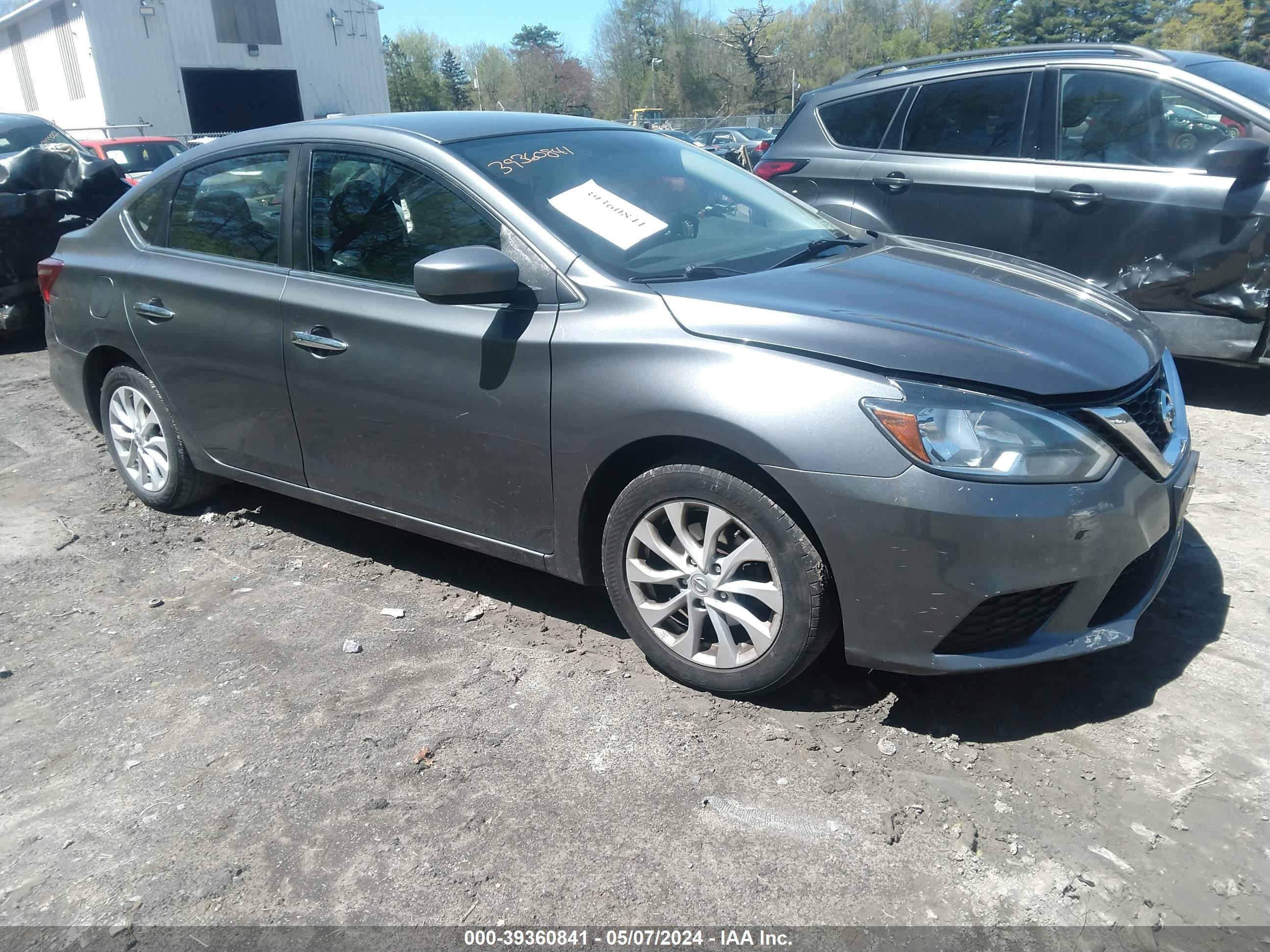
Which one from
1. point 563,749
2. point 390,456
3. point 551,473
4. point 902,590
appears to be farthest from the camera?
point 390,456

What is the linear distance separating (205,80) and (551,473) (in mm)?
38623

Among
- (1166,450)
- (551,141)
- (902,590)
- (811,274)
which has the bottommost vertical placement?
(902,590)

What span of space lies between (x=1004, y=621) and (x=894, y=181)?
4.11m

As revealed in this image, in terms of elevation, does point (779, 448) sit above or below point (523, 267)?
below

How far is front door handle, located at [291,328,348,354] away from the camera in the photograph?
3576mm

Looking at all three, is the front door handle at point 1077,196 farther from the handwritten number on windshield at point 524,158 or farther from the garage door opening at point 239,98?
the garage door opening at point 239,98

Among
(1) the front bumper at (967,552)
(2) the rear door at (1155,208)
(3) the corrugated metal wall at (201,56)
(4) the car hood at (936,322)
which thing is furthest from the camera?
(3) the corrugated metal wall at (201,56)

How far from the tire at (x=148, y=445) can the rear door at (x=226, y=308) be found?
180 mm

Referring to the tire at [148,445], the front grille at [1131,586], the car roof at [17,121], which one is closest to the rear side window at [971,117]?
the front grille at [1131,586]

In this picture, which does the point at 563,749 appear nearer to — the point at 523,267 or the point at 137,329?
the point at 523,267

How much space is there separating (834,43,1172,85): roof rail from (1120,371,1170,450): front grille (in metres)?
3.32

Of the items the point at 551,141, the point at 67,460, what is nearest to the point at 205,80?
the point at 67,460

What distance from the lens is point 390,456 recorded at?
11.7 feet

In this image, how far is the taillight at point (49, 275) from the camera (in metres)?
4.71
